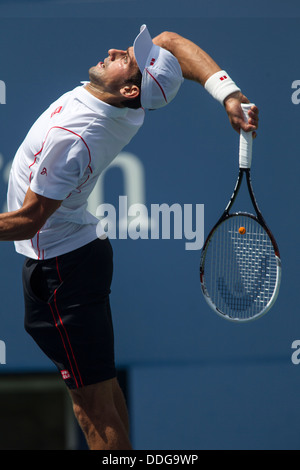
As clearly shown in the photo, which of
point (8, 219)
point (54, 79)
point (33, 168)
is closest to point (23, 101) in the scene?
point (54, 79)

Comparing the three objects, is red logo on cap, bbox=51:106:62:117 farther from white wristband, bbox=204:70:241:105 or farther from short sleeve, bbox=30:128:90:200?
white wristband, bbox=204:70:241:105

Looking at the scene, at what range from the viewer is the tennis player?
90.3 inches

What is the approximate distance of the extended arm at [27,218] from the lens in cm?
227

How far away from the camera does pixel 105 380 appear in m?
2.49

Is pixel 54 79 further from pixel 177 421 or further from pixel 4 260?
pixel 177 421

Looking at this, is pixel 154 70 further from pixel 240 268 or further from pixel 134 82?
pixel 240 268

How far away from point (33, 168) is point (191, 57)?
69cm

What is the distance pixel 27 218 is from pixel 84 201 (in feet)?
1.11

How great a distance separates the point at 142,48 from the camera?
7.73 ft

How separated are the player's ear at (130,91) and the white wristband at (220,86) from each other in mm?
247

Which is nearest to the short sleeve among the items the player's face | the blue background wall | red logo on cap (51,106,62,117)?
red logo on cap (51,106,62,117)

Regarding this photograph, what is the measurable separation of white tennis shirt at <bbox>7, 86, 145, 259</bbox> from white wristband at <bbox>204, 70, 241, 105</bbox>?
0.96 ft
